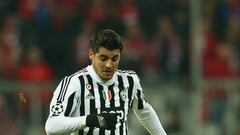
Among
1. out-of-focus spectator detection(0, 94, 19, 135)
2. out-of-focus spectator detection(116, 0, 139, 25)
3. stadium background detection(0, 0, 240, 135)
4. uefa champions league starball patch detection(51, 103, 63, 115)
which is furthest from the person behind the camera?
out-of-focus spectator detection(116, 0, 139, 25)

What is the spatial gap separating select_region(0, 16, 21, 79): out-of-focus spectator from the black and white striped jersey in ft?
18.0

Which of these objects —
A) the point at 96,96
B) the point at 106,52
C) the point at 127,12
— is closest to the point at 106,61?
the point at 106,52

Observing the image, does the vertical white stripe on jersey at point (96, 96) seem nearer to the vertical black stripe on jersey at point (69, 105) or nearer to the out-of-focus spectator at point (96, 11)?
the vertical black stripe on jersey at point (69, 105)

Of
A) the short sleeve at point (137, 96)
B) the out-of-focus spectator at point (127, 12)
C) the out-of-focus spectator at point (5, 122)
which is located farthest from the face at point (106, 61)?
the out-of-focus spectator at point (127, 12)

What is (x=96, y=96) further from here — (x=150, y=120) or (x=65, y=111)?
(x=150, y=120)

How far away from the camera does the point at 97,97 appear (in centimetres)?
619

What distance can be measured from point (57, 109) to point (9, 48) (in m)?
6.19

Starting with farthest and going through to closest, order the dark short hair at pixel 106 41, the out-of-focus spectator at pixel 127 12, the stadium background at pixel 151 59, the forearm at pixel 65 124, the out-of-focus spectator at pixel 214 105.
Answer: the out-of-focus spectator at pixel 127 12 → the out-of-focus spectator at pixel 214 105 → the stadium background at pixel 151 59 → the dark short hair at pixel 106 41 → the forearm at pixel 65 124

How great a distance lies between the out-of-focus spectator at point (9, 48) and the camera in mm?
11703

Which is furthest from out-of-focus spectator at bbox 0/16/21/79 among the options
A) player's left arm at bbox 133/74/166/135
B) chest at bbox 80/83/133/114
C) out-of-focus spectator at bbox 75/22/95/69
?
chest at bbox 80/83/133/114

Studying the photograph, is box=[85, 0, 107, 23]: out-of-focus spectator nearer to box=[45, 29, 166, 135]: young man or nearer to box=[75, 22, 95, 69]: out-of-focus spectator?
box=[75, 22, 95, 69]: out-of-focus spectator

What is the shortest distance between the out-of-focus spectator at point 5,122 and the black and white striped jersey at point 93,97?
4.25m

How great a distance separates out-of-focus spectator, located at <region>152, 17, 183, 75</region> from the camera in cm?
1202

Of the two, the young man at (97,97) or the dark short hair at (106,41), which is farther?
the dark short hair at (106,41)
